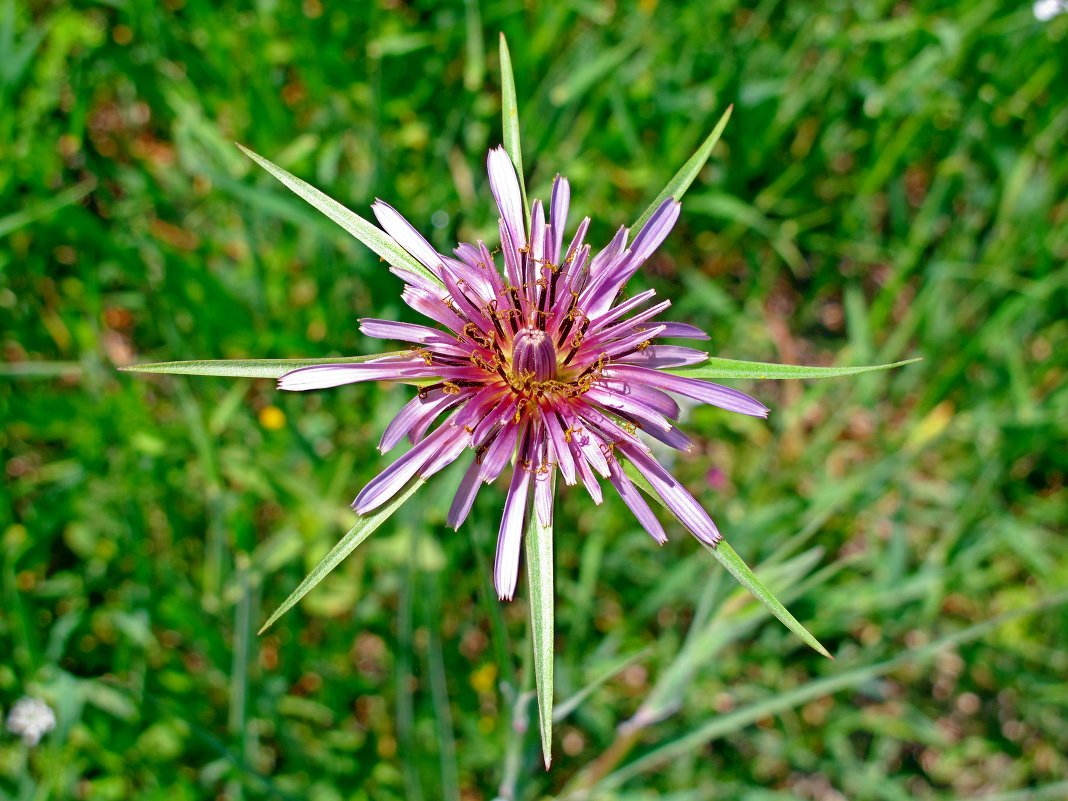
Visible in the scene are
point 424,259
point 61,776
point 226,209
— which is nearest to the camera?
point 424,259

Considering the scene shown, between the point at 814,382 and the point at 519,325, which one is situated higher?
the point at 814,382

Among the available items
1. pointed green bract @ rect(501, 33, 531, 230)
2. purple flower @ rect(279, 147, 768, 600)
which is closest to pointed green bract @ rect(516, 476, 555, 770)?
purple flower @ rect(279, 147, 768, 600)

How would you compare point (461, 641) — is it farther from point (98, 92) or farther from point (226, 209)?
point (98, 92)

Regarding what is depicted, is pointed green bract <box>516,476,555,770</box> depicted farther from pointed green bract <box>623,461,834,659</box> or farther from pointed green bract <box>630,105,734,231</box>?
pointed green bract <box>630,105,734,231</box>

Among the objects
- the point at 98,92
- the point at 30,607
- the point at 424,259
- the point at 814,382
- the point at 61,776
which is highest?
the point at 98,92

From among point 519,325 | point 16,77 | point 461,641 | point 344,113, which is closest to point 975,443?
point 461,641

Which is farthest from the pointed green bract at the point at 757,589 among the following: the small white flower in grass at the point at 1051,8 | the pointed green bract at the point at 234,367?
the small white flower in grass at the point at 1051,8

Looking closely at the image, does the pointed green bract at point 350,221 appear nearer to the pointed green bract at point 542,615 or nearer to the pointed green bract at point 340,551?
the pointed green bract at point 340,551

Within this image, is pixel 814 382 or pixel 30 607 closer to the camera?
pixel 30 607
